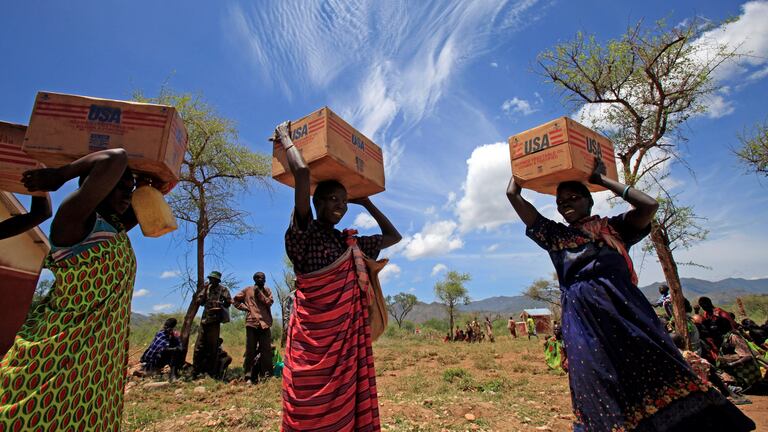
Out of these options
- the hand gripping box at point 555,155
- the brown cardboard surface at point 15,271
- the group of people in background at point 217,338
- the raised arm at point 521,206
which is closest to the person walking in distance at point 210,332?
the group of people in background at point 217,338

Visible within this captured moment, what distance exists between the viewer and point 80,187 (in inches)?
63.7

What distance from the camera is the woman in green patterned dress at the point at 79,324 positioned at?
140 centimetres

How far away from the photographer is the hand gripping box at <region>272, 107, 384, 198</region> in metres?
2.29

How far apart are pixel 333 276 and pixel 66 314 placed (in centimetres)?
122

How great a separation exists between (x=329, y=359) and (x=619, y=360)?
1.59 metres

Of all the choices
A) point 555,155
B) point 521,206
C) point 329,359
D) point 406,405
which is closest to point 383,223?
point 521,206

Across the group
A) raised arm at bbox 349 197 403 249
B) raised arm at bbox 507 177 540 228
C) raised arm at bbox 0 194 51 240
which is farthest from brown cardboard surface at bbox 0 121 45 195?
raised arm at bbox 507 177 540 228

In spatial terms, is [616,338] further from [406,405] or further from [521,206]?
[406,405]

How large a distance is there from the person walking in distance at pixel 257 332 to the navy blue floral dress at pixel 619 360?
18.9 ft

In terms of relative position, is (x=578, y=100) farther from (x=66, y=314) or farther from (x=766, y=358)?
Result: (x=66, y=314)

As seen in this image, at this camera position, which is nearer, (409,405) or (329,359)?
(329,359)

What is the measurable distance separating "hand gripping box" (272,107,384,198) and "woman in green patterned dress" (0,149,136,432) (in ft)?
3.09

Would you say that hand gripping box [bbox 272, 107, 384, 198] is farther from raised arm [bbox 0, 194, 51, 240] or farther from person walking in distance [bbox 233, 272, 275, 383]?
person walking in distance [bbox 233, 272, 275, 383]

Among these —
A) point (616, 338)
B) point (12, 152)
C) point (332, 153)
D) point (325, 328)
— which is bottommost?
point (616, 338)
